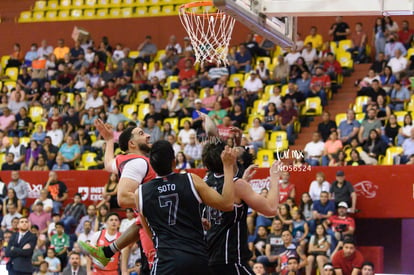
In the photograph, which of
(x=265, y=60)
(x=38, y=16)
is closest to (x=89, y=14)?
(x=38, y=16)

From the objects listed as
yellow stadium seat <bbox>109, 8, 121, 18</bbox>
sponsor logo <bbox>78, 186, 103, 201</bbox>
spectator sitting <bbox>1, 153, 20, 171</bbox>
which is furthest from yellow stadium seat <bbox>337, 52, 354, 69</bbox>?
yellow stadium seat <bbox>109, 8, 121, 18</bbox>

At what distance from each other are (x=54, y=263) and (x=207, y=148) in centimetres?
1119

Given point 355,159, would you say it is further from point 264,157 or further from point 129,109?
point 129,109

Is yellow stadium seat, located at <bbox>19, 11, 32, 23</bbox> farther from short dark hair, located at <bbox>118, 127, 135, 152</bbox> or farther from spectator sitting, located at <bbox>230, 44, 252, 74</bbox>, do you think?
short dark hair, located at <bbox>118, 127, 135, 152</bbox>

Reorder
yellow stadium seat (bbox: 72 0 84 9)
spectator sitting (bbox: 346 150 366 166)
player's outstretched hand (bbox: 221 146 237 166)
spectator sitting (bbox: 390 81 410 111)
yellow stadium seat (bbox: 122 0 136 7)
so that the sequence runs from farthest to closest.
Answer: yellow stadium seat (bbox: 72 0 84 9) → yellow stadium seat (bbox: 122 0 136 7) → spectator sitting (bbox: 390 81 410 111) → spectator sitting (bbox: 346 150 366 166) → player's outstretched hand (bbox: 221 146 237 166)

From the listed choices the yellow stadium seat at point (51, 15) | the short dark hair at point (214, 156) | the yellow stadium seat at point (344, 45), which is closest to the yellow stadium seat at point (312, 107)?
the yellow stadium seat at point (344, 45)

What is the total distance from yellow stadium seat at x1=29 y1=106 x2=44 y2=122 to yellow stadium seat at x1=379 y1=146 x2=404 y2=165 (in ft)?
36.3

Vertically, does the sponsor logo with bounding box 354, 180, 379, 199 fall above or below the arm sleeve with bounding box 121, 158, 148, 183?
below

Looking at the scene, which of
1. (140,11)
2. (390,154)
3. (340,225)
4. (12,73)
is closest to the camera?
(340,225)

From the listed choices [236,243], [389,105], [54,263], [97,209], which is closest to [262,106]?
[389,105]

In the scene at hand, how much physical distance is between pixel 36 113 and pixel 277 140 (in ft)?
27.9

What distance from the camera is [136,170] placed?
8688mm

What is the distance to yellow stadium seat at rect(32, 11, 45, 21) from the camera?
100ft

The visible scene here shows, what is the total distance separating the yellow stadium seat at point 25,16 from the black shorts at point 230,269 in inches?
940
